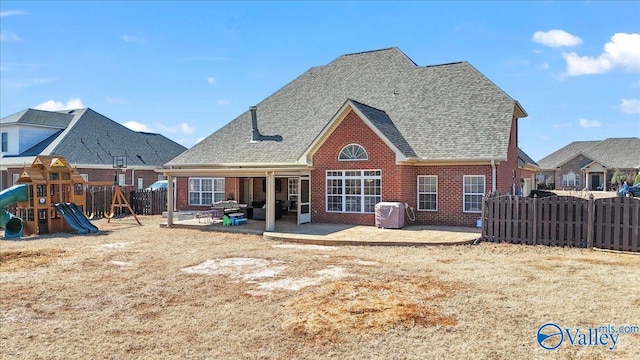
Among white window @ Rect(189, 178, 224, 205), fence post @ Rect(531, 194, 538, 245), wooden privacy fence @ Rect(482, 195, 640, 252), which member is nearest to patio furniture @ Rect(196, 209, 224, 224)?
white window @ Rect(189, 178, 224, 205)

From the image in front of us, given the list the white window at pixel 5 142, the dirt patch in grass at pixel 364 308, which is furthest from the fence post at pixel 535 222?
the white window at pixel 5 142

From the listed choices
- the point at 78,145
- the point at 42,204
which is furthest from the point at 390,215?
the point at 78,145

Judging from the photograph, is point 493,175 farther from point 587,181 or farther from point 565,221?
point 587,181

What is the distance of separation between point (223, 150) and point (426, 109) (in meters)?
10.6

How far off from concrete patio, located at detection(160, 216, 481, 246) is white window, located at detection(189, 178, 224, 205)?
4103 millimetres

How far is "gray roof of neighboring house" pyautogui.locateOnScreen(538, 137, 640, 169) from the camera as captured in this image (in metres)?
53.8

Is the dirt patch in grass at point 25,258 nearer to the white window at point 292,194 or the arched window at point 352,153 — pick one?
the arched window at point 352,153

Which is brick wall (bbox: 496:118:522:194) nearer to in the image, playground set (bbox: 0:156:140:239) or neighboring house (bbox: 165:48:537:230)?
neighboring house (bbox: 165:48:537:230)

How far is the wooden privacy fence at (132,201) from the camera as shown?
25.8m

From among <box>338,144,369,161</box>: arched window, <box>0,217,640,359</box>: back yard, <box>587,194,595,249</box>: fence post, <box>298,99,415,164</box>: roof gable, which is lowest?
<box>0,217,640,359</box>: back yard

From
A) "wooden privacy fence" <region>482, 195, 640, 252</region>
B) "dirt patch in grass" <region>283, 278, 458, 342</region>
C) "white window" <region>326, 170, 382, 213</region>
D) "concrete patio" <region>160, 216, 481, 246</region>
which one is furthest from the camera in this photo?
"white window" <region>326, 170, 382, 213</region>

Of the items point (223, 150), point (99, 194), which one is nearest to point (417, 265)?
point (223, 150)

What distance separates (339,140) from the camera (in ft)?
62.0

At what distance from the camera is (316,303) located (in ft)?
25.2
